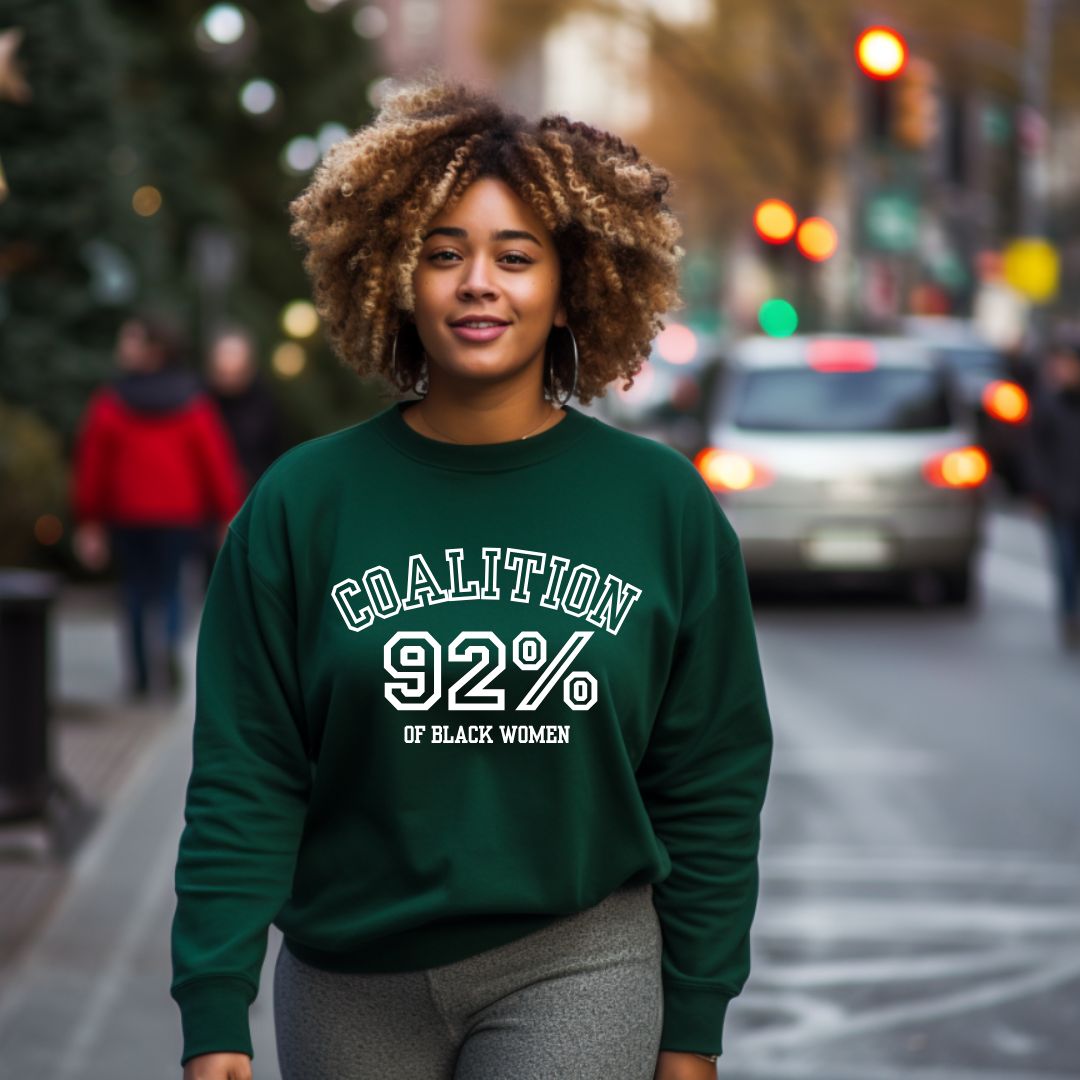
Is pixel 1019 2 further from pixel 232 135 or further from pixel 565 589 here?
pixel 565 589

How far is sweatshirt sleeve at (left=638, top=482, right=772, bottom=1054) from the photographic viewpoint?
3.01 metres

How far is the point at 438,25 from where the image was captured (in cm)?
14212

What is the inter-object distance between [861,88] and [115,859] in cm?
1522

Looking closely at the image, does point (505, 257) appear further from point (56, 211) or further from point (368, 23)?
point (368, 23)

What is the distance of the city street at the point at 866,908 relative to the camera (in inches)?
239

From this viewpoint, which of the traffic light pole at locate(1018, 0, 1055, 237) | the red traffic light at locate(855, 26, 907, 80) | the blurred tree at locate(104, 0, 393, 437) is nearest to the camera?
the red traffic light at locate(855, 26, 907, 80)

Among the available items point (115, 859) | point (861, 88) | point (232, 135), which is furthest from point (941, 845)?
point (232, 135)

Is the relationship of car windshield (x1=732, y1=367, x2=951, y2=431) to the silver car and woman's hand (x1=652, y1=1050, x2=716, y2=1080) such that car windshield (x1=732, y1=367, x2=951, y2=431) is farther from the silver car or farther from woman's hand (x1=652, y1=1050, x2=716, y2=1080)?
woman's hand (x1=652, y1=1050, x2=716, y2=1080)

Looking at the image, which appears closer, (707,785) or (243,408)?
(707,785)

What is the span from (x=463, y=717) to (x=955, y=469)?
44.6 feet

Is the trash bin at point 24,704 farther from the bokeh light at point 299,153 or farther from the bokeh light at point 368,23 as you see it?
the bokeh light at point 368,23

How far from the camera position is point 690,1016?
3006 millimetres

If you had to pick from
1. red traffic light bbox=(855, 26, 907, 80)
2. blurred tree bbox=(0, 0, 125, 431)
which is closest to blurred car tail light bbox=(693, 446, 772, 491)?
red traffic light bbox=(855, 26, 907, 80)

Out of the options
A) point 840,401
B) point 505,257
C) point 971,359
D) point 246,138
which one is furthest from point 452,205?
point 246,138
